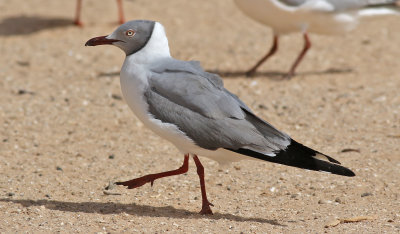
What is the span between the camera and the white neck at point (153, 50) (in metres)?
5.00

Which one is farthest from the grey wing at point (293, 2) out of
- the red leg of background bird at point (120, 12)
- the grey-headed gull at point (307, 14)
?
the red leg of background bird at point (120, 12)

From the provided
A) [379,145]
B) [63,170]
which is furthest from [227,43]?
[63,170]

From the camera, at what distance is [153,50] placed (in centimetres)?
506

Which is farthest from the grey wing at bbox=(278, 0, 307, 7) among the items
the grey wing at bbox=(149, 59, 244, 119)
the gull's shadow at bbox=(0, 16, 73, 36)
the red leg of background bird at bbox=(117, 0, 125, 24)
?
the gull's shadow at bbox=(0, 16, 73, 36)

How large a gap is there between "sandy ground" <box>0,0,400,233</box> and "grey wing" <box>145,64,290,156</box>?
1.86 ft

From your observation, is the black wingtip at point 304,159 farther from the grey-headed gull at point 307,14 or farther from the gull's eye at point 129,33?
the grey-headed gull at point 307,14

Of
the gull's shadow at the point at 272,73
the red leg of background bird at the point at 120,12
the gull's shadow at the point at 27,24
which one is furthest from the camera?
the red leg of background bird at the point at 120,12

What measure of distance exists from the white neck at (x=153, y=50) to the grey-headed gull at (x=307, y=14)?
12.2 feet

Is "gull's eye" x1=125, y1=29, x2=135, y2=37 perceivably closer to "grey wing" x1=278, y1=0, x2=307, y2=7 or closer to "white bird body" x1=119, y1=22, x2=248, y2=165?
"white bird body" x1=119, y1=22, x2=248, y2=165

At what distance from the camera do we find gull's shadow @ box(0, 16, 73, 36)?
11.1 meters

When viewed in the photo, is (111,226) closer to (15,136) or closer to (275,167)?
(275,167)

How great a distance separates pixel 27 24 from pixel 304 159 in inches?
302

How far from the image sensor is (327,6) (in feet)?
28.9

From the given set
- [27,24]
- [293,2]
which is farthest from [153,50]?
[27,24]
